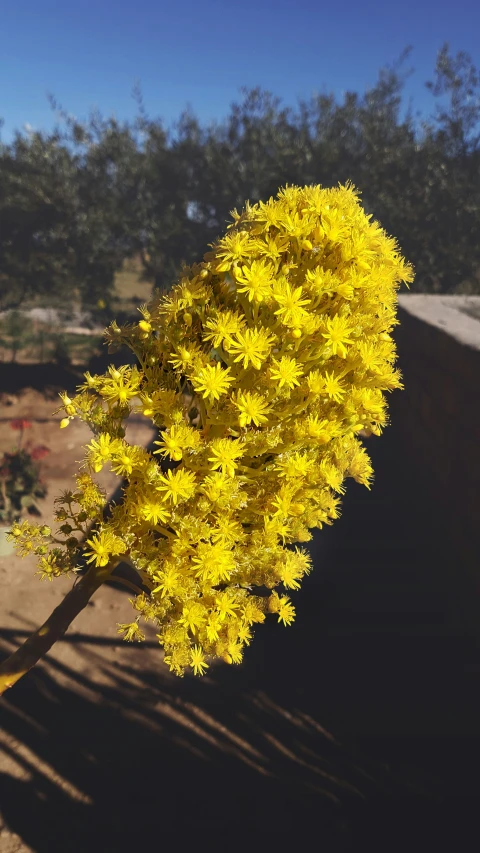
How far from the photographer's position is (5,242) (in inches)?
571

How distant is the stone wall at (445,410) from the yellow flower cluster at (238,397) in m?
3.83

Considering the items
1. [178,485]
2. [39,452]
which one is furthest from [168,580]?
[39,452]

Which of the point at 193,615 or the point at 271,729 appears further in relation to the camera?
the point at 271,729

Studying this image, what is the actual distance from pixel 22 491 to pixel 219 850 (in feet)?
18.9

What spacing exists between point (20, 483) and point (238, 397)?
7.61 meters

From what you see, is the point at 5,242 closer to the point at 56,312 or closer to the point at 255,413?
the point at 56,312

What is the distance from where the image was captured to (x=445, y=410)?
619cm

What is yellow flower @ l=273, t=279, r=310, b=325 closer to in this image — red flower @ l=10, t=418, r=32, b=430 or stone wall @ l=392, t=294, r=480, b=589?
stone wall @ l=392, t=294, r=480, b=589

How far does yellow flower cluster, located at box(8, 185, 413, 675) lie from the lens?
1577 mm

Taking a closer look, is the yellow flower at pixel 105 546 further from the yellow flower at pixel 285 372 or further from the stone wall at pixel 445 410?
the stone wall at pixel 445 410

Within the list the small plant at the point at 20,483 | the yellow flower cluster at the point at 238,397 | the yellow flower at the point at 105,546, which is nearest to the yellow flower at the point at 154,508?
the yellow flower cluster at the point at 238,397

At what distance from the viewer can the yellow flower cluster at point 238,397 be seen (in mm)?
1577

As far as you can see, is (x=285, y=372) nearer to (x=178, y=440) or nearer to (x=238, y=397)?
(x=238, y=397)

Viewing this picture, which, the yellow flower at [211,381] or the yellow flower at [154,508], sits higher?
the yellow flower at [211,381]
